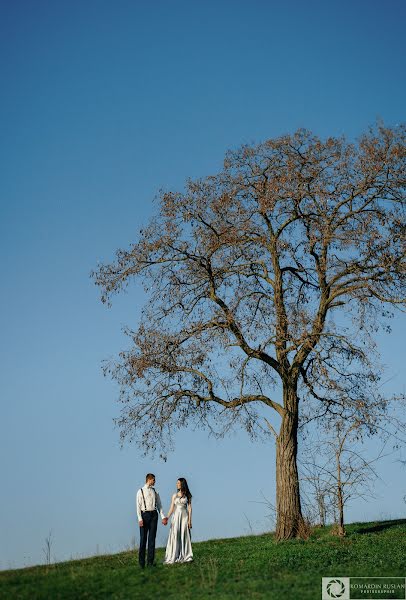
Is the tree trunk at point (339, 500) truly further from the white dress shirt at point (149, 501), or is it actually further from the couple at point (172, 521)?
the white dress shirt at point (149, 501)

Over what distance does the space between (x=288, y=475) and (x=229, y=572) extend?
25.0 feet

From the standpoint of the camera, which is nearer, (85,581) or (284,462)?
(85,581)

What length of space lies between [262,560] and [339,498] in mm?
6320

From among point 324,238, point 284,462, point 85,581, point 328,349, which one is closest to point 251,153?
point 324,238

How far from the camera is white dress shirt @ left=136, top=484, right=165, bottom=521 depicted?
18.5 meters

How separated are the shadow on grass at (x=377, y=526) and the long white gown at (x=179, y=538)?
316 inches

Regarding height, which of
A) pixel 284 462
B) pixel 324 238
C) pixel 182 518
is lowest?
pixel 182 518

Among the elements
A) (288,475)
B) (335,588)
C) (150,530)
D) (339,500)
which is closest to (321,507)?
(339,500)

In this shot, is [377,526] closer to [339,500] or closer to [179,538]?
[339,500]

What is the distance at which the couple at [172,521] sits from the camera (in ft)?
60.6

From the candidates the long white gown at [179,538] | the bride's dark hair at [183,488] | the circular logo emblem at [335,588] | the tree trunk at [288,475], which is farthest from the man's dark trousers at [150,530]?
the tree trunk at [288,475]

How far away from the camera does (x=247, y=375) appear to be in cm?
2453

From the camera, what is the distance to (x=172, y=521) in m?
19.8

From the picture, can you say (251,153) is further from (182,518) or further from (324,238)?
(182,518)
